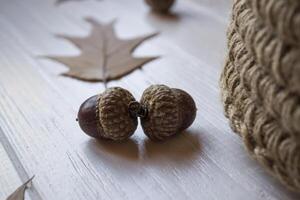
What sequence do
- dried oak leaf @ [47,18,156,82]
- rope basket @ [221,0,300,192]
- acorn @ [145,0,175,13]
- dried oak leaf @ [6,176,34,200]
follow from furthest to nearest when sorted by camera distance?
acorn @ [145,0,175,13]
dried oak leaf @ [47,18,156,82]
dried oak leaf @ [6,176,34,200]
rope basket @ [221,0,300,192]

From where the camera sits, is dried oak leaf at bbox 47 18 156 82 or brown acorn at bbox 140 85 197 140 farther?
dried oak leaf at bbox 47 18 156 82

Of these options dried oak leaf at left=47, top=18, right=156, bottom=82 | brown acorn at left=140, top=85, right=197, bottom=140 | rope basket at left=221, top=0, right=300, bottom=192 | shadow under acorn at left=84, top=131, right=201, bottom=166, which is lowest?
shadow under acorn at left=84, top=131, right=201, bottom=166

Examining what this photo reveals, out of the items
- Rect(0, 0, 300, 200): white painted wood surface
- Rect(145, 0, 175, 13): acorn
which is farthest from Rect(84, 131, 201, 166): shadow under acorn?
Rect(145, 0, 175, 13): acorn

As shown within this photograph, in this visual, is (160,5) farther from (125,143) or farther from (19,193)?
(19,193)

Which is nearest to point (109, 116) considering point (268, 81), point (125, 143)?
point (125, 143)

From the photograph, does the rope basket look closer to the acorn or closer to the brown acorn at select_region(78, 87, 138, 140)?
the brown acorn at select_region(78, 87, 138, 140)

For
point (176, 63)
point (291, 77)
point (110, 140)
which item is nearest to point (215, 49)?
point (176, 63)
